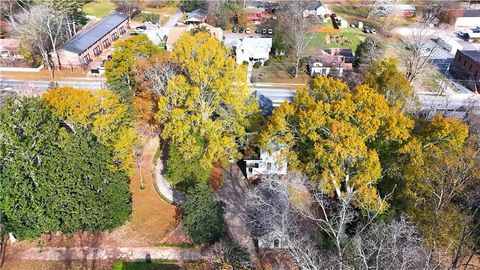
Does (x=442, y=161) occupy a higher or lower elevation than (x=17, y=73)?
higher

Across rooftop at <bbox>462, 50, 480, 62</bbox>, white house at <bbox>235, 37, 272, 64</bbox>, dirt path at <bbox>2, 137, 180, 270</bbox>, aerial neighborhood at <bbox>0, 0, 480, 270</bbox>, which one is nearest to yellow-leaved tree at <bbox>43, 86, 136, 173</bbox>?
aerial neighborhood at <bbox>0, 0, 480, 270</bbox>

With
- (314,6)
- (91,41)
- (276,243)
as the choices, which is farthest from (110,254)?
(314,6)

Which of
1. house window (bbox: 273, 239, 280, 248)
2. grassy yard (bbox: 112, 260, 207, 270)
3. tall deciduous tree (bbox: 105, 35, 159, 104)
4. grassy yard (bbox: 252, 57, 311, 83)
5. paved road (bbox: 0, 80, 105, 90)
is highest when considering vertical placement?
tall deciduous tree (bbox: 105, 35, 159, 104)

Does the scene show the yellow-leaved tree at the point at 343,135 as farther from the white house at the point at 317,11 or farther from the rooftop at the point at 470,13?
the rooftop at the point at 470,13

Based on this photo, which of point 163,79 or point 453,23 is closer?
point 163,79

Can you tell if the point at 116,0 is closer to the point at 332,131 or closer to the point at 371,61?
the point at 371,61

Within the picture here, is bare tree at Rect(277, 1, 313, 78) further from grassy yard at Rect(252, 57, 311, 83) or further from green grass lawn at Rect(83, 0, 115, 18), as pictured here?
green grass lawn at Rect(83, 0, 115, 18)

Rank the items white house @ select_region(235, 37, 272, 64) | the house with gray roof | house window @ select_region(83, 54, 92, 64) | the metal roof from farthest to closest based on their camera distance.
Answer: the house with gray roof < white house @ select_region(235, 37, 272, 64) < house window @ select_region(83, 54, 92, 64) < the metal roof

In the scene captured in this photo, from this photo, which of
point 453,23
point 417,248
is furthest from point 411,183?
point 453,23
